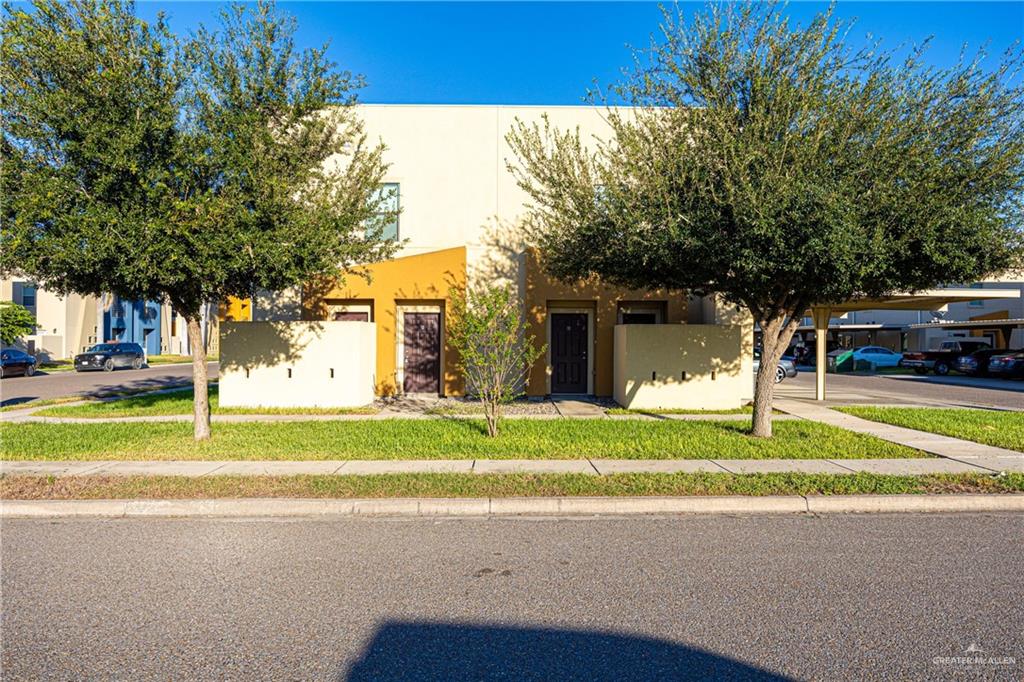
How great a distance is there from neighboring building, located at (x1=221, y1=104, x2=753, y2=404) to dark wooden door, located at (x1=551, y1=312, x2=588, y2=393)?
0.21 m

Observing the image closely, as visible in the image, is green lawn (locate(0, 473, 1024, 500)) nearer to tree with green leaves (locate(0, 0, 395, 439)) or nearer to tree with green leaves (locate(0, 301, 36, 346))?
tree with green leaves (locate(0, 0, 395, 439))

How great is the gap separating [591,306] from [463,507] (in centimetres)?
1051

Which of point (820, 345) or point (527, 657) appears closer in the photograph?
point (527, 657)

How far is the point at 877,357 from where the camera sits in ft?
110

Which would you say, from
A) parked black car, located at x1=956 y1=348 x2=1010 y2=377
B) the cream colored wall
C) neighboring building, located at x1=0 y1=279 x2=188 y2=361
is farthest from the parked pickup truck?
neighboring building, located at x1=0 y1=279 x2=188 y2=361

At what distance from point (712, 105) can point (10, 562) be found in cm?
970

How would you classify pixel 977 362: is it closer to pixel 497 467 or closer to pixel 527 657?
pixel 497 467

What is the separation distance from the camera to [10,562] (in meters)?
4.86

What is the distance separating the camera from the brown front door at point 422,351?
1608 cm

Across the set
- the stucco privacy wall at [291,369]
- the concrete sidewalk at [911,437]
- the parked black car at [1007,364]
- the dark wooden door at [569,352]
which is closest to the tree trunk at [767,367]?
the concrete sidewalk at [911,437]

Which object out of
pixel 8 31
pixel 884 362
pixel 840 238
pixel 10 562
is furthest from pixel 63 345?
pixel 884 362

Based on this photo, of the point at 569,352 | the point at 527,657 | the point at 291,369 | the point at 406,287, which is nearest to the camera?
the point at 527,657

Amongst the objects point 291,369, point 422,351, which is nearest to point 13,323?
point 291,369

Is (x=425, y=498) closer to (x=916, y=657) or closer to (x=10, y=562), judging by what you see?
(x=10, y=562)
